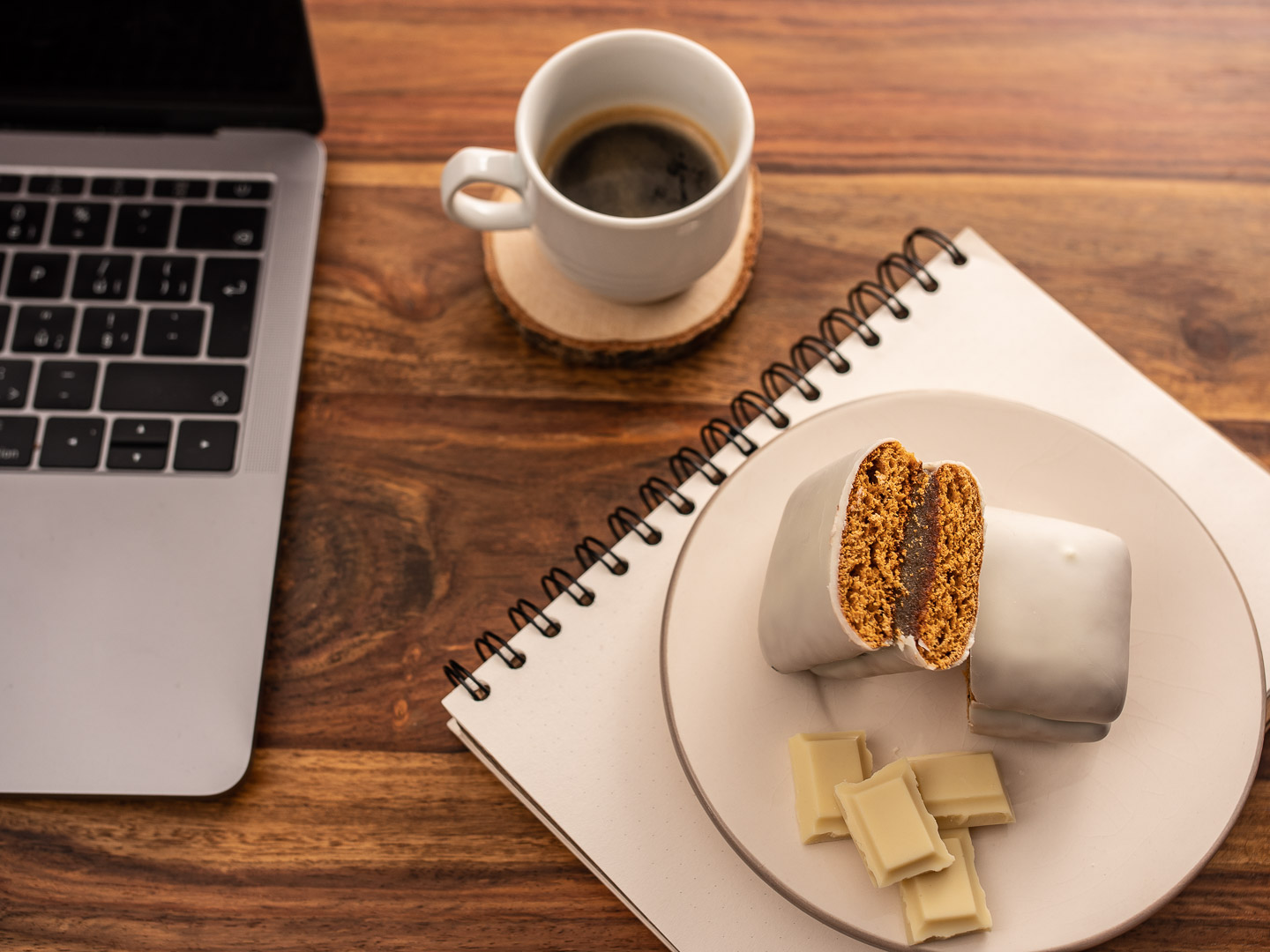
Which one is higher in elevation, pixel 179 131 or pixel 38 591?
pixel 179 131

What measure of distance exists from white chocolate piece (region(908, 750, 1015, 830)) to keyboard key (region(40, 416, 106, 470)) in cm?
65

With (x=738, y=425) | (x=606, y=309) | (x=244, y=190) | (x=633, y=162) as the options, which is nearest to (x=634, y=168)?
(x=633, y=162)

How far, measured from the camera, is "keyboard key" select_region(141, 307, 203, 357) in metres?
0.75

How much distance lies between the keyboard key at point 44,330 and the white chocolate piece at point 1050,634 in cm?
72

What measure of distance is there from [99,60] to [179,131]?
3.0 inches

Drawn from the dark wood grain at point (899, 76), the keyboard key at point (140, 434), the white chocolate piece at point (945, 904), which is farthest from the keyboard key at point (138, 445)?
the white chocolate piece at point (945, 904)

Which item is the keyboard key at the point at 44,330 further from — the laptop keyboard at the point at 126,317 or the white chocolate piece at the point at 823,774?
the white chocolate piece at the point at 823,774

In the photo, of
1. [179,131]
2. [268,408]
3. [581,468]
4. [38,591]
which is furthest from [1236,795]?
[179,131]

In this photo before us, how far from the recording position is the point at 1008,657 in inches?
24.6

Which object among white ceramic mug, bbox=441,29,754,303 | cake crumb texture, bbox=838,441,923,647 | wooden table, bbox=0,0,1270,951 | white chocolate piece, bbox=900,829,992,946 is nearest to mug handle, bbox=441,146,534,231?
white ceramic mug, bbox=441,29,754,303

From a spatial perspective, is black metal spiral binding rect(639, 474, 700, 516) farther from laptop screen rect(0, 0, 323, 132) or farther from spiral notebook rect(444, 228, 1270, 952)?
laptop screen rect(0, 0, 323, 132)

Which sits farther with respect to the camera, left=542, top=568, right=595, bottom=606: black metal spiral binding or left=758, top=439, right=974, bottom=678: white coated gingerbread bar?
left=542, top=568, right=595, bottom=606: black metal spiral binding

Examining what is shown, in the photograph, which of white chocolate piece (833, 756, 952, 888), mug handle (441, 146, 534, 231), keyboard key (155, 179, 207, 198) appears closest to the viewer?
white chocolate piece (833, 756, 952, 888)

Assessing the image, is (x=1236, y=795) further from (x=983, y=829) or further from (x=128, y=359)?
(x=128, y=359)
